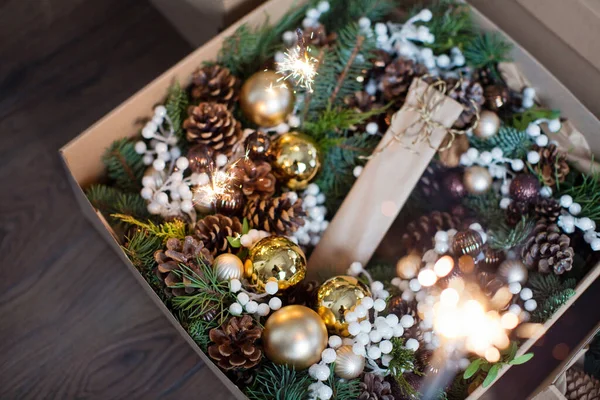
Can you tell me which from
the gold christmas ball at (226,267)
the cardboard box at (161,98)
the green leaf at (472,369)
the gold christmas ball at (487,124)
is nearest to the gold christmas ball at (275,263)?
the gold christmas ball at (226,267)

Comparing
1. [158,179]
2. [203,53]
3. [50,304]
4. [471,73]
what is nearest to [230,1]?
[203,53]

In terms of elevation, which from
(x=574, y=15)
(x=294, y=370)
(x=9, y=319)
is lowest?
(x=9, y=319)

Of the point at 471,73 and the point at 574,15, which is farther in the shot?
the point at 471,73

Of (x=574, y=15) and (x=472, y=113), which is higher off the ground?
(x=574, y=15)

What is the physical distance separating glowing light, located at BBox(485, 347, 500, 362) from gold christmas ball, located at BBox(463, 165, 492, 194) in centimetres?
24

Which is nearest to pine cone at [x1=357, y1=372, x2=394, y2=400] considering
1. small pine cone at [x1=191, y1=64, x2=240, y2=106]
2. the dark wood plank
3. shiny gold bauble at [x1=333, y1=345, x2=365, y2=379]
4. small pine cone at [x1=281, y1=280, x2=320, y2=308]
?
shiny gold bauble at [x1=333, y1=345, x2=365, y2=379]

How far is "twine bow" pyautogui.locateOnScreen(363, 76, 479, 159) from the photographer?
0.86 meters

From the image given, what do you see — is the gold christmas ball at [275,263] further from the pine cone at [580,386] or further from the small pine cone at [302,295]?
the pine cone at [580,386]

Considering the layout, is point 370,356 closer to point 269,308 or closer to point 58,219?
point 269,308

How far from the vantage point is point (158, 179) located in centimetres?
83

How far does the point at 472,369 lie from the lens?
735mm

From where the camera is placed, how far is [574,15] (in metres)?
0.81

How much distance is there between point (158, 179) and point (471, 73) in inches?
19.7

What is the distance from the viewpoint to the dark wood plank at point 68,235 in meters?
0.84
